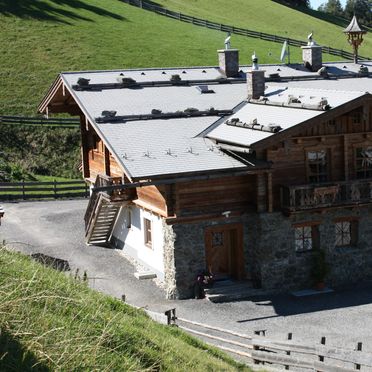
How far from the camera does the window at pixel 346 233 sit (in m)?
26.4

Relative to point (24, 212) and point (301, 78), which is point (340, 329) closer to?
point (301, 78)

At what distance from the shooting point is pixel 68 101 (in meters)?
32.8

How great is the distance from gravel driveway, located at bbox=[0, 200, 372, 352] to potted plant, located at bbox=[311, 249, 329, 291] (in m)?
0.66

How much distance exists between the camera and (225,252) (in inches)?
995

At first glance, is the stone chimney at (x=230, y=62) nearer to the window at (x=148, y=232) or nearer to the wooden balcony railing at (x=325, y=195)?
the window at (x=148, y=232)

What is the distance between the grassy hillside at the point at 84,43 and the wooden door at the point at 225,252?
31.9 m

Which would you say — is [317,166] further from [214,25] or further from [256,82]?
[214,25]

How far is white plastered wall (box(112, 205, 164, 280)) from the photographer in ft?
83.5

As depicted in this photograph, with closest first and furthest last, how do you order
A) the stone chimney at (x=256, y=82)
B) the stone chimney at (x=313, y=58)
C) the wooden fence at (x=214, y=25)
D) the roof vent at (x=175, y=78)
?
the stone chimney at (x=256, y=82) → the roof vent at (x=175, y=78) → the stone chimney at (x=313, y=58) → the wooden fence at (x=214, y=25)

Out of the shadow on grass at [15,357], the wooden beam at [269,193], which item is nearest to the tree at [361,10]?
the wooden beam at [269,193]

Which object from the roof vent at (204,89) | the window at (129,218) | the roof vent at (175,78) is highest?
the roof vent at (175,78)

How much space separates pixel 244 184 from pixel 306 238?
3087 millimetres

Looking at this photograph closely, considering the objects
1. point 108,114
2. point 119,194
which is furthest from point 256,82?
point 119,194

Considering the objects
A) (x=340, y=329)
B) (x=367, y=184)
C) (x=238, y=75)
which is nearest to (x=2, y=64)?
(x=238, y=75)
